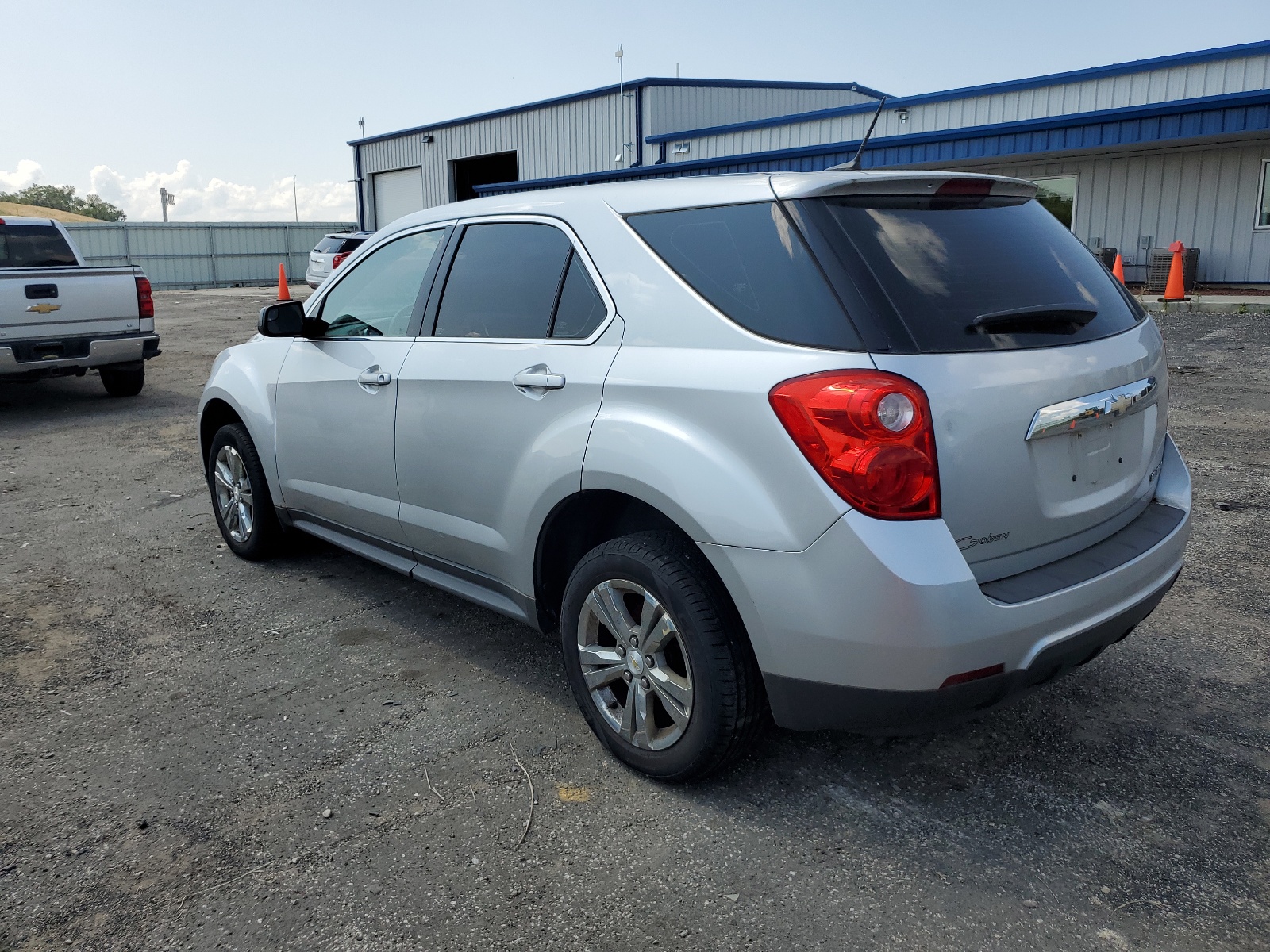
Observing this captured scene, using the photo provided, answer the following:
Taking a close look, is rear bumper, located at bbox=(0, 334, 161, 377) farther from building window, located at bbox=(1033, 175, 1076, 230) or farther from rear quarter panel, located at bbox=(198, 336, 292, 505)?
building window, located at bbox=(1033, 175, 1076, 230)

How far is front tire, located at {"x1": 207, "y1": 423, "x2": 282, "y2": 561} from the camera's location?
499 cm

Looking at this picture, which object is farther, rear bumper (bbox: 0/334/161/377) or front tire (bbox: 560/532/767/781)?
rear bumper (bbox: 0/334/161/377)

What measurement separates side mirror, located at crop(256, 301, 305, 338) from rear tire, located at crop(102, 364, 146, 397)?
7535 mm

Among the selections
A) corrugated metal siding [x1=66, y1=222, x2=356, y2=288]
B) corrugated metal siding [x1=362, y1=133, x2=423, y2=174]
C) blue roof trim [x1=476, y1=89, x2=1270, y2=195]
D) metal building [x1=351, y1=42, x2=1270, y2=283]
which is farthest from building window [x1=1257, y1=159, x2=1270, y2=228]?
corrugated metal siding [x1=66, y1=222, x2=356, y2=288]

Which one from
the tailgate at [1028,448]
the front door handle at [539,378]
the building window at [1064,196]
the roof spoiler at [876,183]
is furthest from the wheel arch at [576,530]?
the building window at [1064,196]

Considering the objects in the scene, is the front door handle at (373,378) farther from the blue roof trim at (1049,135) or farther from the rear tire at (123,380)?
the blue roof trim at (1049,135)

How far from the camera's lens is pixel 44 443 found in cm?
871

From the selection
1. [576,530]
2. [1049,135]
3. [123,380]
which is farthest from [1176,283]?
[576,530]

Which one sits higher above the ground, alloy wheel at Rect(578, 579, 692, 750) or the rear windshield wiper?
the rear windshield wiper

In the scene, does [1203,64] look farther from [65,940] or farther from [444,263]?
[65,940]

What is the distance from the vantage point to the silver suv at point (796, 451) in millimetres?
2508

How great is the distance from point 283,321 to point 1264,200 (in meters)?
17.9

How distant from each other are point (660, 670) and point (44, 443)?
768 cm

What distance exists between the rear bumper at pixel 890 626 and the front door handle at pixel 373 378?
1.78 m
